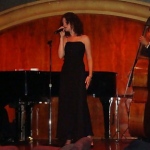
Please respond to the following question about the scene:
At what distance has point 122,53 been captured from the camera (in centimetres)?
805

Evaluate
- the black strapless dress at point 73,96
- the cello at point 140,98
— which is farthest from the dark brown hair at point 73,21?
the cello at point 140,98

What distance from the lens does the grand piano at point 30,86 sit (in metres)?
6.42

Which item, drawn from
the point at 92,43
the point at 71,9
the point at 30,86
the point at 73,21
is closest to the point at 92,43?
the point at 92,43

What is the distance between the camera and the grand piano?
6418 mm

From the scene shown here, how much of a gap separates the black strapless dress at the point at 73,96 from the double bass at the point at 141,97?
2.98 feet

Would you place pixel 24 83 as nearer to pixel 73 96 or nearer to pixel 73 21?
pixel 73 96

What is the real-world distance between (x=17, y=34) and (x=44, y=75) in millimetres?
1915

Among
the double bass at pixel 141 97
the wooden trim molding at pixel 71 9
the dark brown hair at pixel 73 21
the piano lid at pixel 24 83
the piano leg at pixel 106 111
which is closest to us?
the dark brown hair at pixel 73 21

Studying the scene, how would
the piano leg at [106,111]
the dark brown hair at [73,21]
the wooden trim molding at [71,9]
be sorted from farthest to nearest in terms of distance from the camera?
the wooden trim molding at [71,9] → the piano leg at [106,111] → the dark brown hair at [73,21]

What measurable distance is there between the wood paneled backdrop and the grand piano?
3.29ft

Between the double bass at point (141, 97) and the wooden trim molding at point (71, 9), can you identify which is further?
the wooden trim molding at point (71, 9)

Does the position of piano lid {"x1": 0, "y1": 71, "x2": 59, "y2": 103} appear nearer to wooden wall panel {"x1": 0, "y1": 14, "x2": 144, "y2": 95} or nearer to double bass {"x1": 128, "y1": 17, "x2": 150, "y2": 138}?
double bass {"x1": 128, "y1": 17, "x2": 150, "y2": 138}

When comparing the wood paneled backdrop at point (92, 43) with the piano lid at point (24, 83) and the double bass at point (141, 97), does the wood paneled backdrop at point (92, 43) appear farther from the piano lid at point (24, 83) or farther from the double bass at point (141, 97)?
the double bass at point (141, 97)

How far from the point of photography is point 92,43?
8.16 meters
